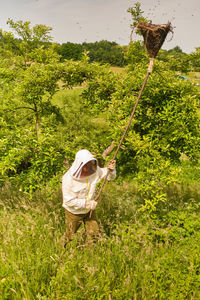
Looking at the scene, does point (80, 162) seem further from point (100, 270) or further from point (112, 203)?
point (112, 203)

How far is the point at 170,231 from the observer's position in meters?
4.17

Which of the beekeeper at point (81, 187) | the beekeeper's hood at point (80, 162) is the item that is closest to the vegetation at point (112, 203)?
the beekeeper at point (81, 187)

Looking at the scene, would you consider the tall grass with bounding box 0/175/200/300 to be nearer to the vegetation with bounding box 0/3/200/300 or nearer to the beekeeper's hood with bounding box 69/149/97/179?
the vegetation with bounding box 0/3/200/300

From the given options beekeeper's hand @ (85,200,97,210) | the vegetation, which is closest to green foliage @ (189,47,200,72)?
the vegetation

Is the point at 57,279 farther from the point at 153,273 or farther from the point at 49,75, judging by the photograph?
the point at 49,75

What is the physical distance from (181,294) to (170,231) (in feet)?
4.77

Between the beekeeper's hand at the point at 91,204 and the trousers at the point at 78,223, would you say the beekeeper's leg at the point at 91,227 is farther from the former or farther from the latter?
the beekeeper's hand at the point at 91,204

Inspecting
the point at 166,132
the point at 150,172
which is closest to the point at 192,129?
the point at 166,132

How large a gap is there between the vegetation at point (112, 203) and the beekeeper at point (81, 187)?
0.30 meters

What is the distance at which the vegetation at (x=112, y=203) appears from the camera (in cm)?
303

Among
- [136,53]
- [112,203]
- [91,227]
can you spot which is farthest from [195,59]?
[91,227]

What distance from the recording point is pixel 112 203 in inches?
225

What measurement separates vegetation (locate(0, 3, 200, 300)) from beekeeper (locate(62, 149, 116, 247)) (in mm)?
300

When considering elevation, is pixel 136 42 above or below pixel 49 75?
above
